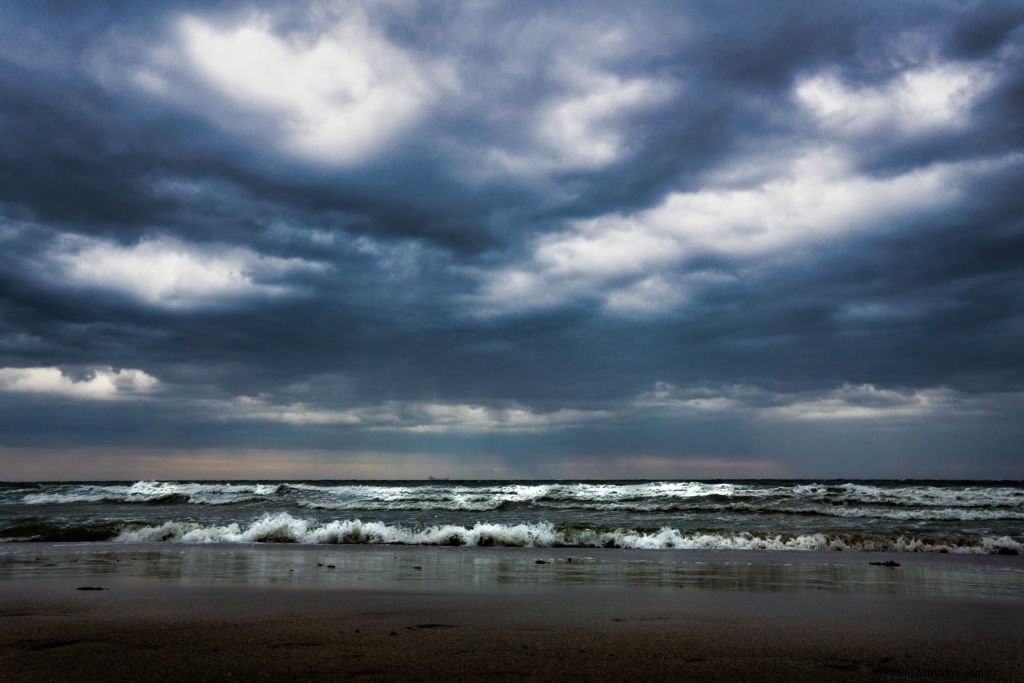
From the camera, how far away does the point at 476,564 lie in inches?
477

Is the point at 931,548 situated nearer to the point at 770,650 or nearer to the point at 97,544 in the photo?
the point at 770,650

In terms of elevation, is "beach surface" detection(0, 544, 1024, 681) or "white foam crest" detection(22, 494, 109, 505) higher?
"beach surface" detection(0, 544, 1024, 681)

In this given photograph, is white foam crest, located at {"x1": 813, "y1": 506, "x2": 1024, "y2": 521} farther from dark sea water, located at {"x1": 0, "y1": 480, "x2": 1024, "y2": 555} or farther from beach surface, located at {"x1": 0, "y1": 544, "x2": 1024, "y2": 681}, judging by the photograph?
beach surface, located at {"x1": 0, "y1": 544, "x2": 1024, "y2": 681}

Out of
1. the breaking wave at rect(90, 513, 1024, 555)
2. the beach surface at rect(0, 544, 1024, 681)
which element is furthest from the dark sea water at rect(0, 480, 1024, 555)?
the beach surface at rect(0, 544, 1024, 681)

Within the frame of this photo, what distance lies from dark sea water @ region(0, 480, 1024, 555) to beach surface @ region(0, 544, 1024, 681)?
444cm

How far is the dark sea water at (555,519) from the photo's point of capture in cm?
1656

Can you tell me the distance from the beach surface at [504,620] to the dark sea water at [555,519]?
444cm

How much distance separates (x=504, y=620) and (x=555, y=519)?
58.0 feet

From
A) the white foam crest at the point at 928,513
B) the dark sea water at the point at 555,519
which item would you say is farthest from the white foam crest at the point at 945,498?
the white foam crest at the point at 928,513

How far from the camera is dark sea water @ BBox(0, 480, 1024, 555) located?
1656 cm

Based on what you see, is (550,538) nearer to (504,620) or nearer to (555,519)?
(555,519)

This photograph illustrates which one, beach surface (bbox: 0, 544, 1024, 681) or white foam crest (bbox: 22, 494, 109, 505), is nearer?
beach surface (bbox: 0, 544, 1024, 681)

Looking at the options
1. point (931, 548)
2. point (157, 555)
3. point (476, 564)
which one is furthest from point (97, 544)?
point (931, 548)

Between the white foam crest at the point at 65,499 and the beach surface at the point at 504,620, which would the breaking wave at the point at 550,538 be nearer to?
the beach surface at the point at 504,620
